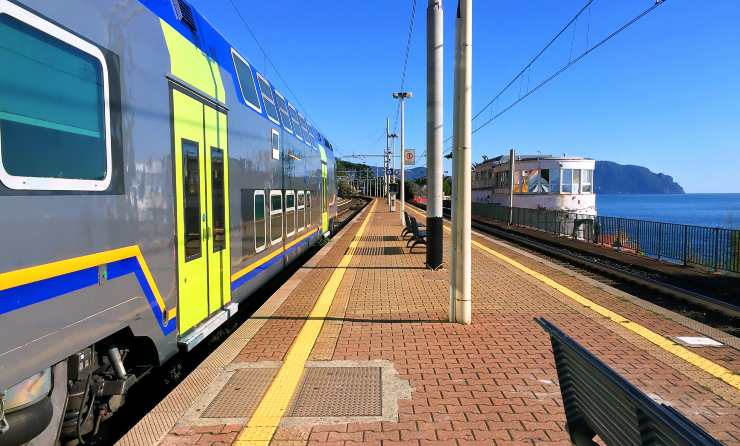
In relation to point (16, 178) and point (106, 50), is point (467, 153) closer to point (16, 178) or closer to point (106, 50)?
point (106, 50)

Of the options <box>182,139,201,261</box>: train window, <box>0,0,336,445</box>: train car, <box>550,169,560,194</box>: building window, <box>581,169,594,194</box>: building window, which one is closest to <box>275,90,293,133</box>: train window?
<box>0,0,336,445</box>: train car

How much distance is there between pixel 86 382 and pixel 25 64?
1841mm

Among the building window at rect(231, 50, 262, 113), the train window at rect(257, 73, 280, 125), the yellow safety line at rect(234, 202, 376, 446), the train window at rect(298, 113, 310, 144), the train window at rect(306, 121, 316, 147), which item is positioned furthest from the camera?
the train window at rect(306, 121, 316, 147)

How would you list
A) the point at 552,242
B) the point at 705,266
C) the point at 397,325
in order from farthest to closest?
the point at 552,242 → the point at 705,266 → the point at 397,325

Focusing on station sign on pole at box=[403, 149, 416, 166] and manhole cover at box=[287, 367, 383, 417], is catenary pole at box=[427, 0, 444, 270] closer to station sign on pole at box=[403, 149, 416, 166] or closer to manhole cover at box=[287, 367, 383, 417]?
manhole cover at box=[287, 367, 383, 417]

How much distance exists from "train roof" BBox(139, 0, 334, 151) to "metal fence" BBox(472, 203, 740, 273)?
397 inches

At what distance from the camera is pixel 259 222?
7680 millimetres

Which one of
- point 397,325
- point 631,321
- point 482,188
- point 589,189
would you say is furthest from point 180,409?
point 482,188

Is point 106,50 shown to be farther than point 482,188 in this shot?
No

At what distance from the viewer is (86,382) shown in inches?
128

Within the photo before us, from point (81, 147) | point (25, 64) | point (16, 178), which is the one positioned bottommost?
point (16, 178)

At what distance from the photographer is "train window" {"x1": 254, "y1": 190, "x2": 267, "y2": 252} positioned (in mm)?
7445

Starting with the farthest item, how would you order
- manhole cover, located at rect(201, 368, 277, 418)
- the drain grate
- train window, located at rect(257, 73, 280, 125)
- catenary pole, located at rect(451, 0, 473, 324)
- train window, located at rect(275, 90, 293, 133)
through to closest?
the drain grate
train window, located at rect(275, 90, 293, 133)
train window, located at rect(257, 73, 280, 125)
catenary pole, located at rect(451, 0, 473, 324)
manhole cover, located at rect(201, 368, 277, 418)

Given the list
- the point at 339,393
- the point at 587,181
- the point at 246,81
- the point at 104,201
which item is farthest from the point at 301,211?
the point at 587,181
